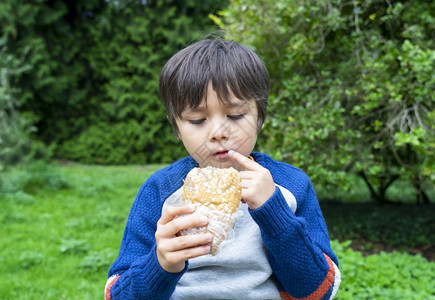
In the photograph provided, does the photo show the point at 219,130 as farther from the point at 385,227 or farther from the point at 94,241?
the point at 385,227

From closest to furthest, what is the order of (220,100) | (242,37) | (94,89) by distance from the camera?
(220,100) < (242,37) < (94,89)

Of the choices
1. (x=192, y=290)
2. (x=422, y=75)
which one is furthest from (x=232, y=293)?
(x=422, y=75)

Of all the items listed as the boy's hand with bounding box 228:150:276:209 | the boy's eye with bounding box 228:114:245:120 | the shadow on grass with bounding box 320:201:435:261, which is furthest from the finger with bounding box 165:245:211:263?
the shadow on grass with bounding box 320:201:435:261

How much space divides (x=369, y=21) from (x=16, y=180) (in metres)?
5.63

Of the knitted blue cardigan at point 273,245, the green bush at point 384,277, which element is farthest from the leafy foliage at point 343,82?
the knitted blue cardigan at point 273,245

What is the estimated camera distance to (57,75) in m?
12.4

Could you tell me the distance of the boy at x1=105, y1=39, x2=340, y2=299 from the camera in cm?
130

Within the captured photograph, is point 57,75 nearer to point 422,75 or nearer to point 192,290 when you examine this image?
point 422,75

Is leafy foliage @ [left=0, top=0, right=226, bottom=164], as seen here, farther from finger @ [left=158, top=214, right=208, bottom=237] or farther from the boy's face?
finger @ [left=158, top=214, right=208, bottom=237]

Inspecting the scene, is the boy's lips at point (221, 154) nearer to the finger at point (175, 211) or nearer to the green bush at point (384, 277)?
the finger at point (175, 211)

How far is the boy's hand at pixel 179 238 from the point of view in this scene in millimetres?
1140

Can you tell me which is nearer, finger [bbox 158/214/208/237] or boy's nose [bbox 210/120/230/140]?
finger [bbox 158/214/208/237]

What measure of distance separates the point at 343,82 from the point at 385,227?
1.94 metres

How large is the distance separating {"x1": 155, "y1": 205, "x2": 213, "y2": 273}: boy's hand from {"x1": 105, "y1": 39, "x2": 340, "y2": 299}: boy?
1.0 inches
